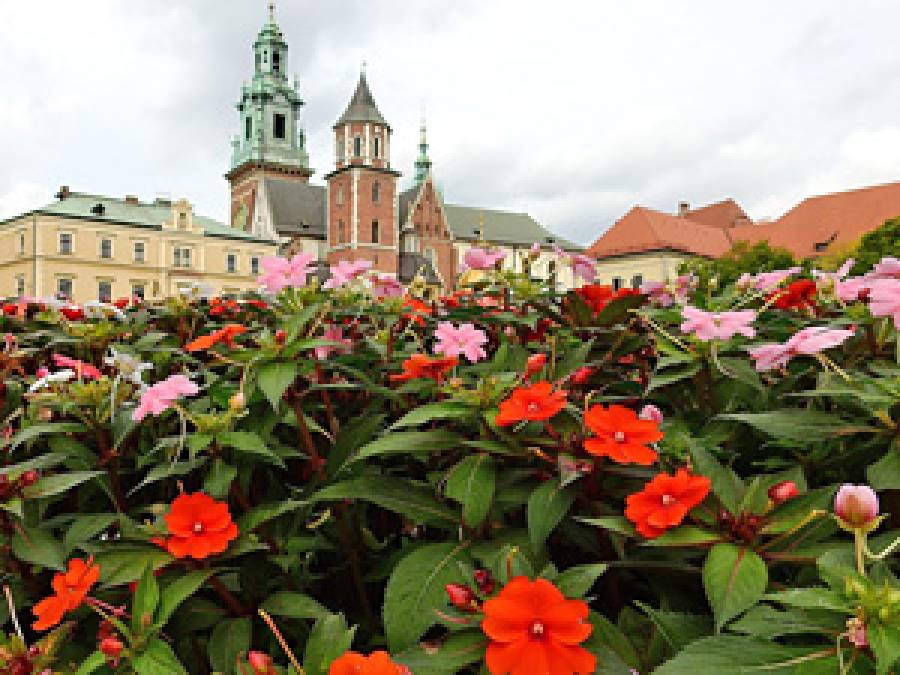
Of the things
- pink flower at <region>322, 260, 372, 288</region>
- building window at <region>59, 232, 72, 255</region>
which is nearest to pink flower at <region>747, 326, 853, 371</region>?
pink flower at <region>322, 260, 372, 288</region>

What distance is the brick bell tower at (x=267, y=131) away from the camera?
177ft

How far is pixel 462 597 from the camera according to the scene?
0.65 metres

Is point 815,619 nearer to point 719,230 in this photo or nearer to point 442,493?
point 442,493

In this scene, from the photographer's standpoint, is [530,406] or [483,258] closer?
[530,406]

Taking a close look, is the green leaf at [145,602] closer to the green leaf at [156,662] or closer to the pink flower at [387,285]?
the green leaf at [156,662]

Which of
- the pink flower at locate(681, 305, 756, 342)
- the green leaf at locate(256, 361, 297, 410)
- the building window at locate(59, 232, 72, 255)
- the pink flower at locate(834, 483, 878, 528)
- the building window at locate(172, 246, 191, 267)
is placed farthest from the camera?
the building window at locate(172, 246, 191, 267)

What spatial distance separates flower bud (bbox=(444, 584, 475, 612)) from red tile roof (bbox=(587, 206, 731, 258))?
142 feet

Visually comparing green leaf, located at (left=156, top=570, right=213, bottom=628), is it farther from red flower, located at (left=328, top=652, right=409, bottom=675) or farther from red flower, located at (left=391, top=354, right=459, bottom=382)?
red flower, located at (left=391, top=354, right=459, bottom=382)

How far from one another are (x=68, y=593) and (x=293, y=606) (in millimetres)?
246

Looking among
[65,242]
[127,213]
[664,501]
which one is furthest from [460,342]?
[127,213]

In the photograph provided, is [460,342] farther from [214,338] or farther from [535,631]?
[535,631]

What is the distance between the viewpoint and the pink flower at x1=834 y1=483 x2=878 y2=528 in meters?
0.59

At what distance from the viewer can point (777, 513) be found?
0.70 m

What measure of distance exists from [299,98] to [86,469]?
60488mm
